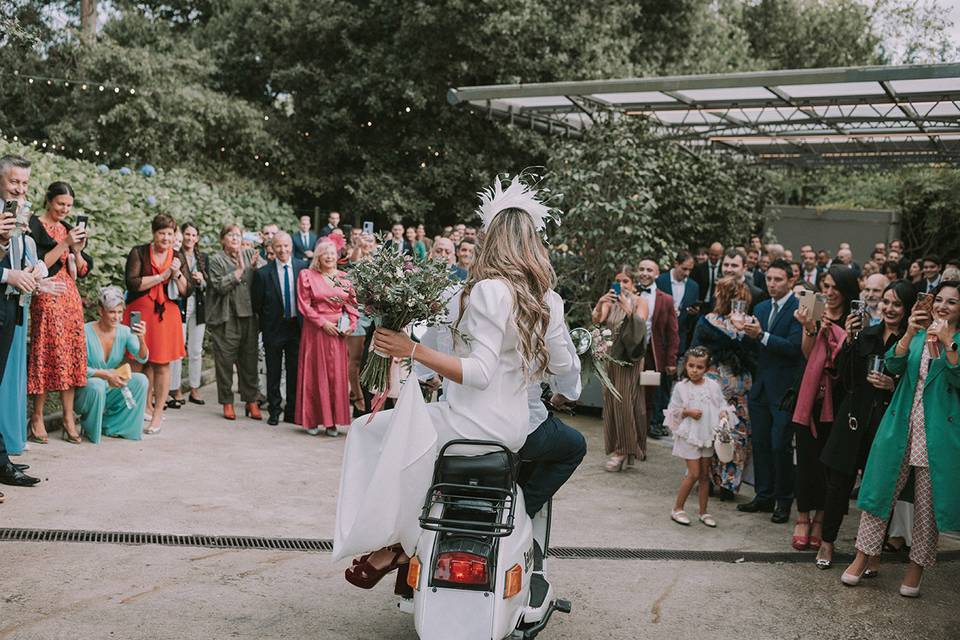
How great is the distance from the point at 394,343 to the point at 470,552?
907 millimetres

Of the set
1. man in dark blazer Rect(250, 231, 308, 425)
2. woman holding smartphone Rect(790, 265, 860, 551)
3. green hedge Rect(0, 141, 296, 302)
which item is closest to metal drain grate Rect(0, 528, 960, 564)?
woman holding smartphone Rect(790, 265, 860, 551)

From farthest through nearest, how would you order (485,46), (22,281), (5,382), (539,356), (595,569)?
(485,46)
(5,382)
(22,281)
(595,569)
(539,356)

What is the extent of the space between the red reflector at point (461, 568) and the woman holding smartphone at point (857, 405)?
10.8 ft

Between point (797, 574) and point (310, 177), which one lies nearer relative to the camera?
point (797, 574)

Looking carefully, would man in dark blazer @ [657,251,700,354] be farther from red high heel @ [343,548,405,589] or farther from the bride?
red high heel @ [343,548,405,589]

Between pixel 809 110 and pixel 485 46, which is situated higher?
pixel 485 46

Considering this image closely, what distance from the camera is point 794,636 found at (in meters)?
4.90

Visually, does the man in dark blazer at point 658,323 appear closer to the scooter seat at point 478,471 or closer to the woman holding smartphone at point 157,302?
the woman holding smartphone at point 157,302

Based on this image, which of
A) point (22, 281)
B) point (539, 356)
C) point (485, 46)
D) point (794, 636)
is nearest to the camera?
point (539, 356)

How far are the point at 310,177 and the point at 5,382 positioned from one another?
1924cm

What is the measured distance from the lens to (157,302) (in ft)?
30.4

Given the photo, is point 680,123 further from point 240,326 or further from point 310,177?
point 310,177

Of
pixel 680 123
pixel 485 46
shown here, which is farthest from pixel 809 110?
pixel 485 46

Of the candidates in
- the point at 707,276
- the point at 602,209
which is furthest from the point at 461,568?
the point at 707,276
